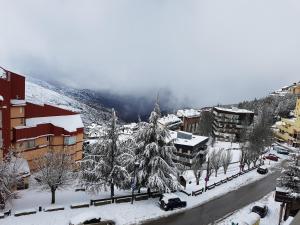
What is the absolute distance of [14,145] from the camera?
4472cm

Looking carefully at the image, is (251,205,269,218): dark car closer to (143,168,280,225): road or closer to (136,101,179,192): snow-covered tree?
(143,168,280,225): road

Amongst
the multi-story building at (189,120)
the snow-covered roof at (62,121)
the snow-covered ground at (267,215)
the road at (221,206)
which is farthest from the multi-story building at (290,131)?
the snow-covered roof at (62,121)

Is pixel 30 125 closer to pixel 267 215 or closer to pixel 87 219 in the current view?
pixel 87 219

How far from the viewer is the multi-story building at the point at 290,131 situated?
11200cm

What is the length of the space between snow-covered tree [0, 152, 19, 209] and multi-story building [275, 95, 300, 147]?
93.8 m

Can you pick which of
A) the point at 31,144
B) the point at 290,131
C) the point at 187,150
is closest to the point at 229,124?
the point at 290,131

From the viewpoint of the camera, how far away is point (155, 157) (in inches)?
1615

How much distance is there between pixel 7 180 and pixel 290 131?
100572 mm

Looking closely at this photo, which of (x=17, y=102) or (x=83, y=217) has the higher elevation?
(x=17, y=102)

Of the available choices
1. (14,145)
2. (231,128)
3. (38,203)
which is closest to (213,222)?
(38,203)

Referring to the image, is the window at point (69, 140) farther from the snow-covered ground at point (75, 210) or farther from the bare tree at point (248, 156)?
the bare tree at point (248, 156)

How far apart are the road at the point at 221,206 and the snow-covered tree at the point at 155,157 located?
3841 millimetres

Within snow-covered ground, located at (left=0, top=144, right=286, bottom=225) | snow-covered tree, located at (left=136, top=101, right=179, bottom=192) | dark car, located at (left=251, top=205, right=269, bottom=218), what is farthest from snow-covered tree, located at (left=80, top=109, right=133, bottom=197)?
dark car, located at (left=251, top=205, right=269, bottom=218)

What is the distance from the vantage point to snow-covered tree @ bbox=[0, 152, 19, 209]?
34312 mm
